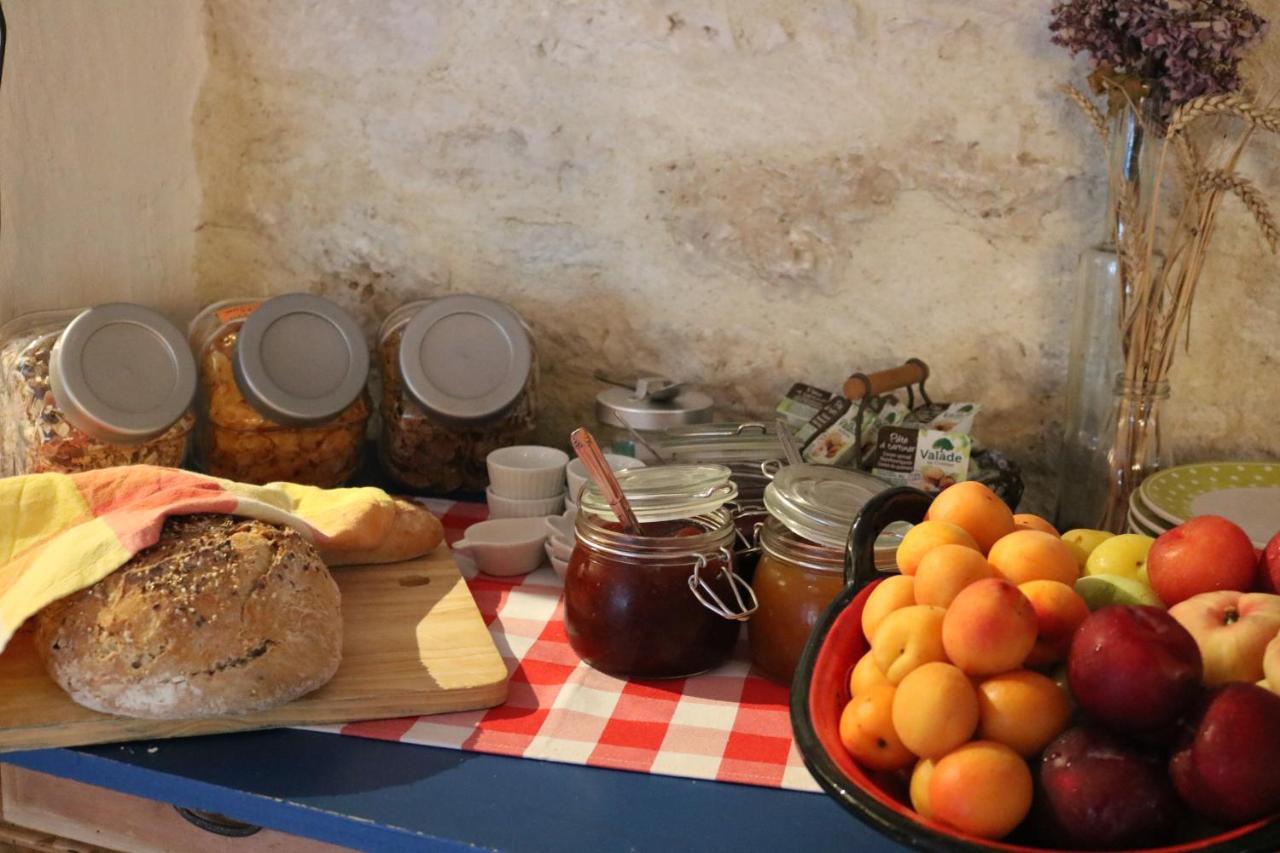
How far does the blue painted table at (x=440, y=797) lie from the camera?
2.86 feet

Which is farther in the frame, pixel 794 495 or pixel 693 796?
pixel 794 495

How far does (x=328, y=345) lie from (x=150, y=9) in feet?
1.62

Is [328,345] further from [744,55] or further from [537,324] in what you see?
[744,55]

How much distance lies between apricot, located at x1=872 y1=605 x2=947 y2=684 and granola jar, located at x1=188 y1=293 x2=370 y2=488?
835 millimetres

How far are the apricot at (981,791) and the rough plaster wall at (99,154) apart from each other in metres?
1.16

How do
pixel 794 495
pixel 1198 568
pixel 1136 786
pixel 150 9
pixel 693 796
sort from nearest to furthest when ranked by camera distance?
pixel 1136 786, pixel 1198 568, pixel 693 796, pixel 794 495, pixel 150 9

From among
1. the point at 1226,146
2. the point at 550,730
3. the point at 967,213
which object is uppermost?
the point at 1226,146

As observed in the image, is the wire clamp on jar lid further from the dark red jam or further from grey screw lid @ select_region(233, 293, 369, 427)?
grey screw lid @ select_region(233, 293, 369, 427)

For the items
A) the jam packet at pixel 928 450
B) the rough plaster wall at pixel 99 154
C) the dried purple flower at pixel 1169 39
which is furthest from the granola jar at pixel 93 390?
the dried purple flower at pixel 1169 39

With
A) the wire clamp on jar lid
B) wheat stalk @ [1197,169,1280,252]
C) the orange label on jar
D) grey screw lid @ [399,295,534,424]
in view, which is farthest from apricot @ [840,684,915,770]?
the orange label on jar

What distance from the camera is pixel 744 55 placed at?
1.47 meters

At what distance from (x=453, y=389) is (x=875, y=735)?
0.86m

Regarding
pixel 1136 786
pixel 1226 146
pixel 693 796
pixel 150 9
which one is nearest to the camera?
pixel 1136 786

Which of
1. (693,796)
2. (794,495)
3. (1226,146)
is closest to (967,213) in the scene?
(1226,146)
